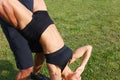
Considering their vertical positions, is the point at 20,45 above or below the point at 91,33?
above

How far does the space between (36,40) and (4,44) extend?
307 cm

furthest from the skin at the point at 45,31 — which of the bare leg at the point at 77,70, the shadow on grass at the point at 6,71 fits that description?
the shadow on grass at the point at 6,71

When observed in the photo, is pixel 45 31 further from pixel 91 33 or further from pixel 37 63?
pixel 91 33

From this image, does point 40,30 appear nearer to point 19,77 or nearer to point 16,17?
point 16,17

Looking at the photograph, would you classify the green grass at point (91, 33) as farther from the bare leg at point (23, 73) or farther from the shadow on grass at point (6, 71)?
the bare leg at point (23, 73)

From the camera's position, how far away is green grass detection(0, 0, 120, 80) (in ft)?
22.5

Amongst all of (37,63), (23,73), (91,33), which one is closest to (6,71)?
(37,63)

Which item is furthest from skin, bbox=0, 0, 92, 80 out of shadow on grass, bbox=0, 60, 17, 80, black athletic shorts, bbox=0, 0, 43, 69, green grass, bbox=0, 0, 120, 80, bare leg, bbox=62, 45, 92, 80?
shadow on grass, bbox=0, 60, 17, 80

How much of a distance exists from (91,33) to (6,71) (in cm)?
263

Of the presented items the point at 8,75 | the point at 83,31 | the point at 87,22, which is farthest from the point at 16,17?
the point at 87,22

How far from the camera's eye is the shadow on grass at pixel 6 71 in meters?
6.64

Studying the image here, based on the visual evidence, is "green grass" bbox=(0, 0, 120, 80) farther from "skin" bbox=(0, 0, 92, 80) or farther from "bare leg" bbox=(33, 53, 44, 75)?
"skin" bbox=(0, 0, 92, 80)

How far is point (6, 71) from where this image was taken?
6871 millimetres

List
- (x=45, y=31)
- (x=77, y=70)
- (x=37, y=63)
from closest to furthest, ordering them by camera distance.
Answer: (x=45, y=31)
(x=77, y=70)
(x=37, y=63)
